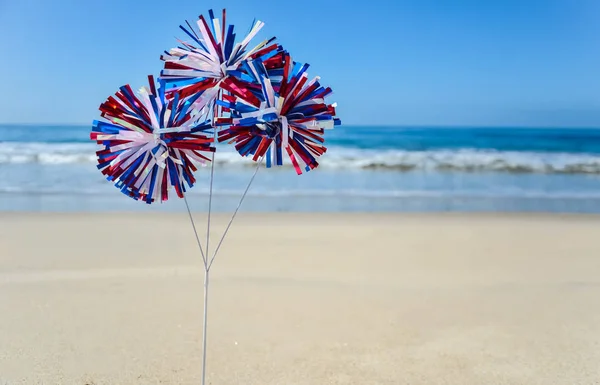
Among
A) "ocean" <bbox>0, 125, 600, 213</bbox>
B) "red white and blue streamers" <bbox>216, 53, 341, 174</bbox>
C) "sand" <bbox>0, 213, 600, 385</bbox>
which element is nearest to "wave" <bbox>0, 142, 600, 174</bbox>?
A: "ocean" <bbox>0, 125, 600, 213</bbox>

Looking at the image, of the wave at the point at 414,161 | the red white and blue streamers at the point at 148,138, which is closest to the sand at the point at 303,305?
the red white and blue streamers at the point at 148,138

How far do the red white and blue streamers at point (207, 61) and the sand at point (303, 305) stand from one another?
3.93ft

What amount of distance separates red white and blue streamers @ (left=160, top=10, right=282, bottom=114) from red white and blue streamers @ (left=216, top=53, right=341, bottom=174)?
3 cm

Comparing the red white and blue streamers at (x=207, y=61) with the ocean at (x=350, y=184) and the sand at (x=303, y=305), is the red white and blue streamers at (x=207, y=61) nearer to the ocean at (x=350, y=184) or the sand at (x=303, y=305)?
the sand at (x=303, y=305)

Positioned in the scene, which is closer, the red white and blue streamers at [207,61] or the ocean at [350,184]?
the red white and blue streamers at [207,61]

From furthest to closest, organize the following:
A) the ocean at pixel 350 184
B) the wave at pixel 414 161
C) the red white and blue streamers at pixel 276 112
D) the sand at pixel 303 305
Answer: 1. the wave at pixel 414 161
2. the ocean at pixel 350 184
3. the sand at pixel 303 305
4. the red white and blue streamers at pixel 276 112

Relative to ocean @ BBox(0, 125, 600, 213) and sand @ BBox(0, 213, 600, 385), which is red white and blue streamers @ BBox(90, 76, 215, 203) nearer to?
sand @ BBox(0, 213, 600, 385)

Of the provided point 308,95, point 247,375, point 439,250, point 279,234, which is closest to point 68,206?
point 279,234

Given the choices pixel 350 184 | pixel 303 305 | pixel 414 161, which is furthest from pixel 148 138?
pixel 414 161

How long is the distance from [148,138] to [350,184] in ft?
22.1

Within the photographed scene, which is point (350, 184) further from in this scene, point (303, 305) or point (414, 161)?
point (303, 305)

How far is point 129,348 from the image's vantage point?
232 cm

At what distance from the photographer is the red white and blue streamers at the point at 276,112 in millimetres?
1233

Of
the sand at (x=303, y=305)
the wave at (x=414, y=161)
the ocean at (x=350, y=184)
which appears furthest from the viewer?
the wave at (x=414, y=161)
